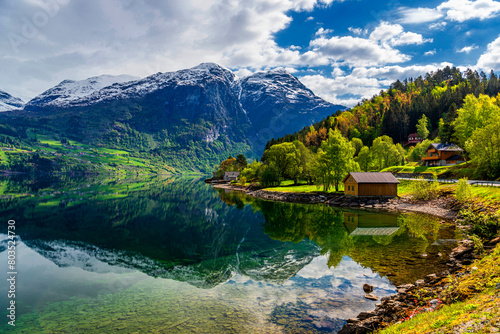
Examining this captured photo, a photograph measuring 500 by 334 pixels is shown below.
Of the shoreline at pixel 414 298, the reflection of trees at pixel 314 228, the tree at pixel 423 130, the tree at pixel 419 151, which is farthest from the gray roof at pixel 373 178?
the tree at pixel 423 130

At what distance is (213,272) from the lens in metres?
25.2

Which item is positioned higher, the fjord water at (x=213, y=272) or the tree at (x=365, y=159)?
the tree at (x=365, y=159)

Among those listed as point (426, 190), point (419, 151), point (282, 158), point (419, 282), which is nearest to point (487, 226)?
point (419, 282)

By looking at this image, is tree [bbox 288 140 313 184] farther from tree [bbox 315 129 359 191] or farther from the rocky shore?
tree [bbox 315 129 359 191]

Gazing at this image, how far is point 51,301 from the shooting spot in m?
19.5

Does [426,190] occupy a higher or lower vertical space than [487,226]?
higher

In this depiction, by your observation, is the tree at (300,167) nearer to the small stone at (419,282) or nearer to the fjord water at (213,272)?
the fjord water at (213,272)

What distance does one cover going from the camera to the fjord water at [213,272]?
16.5 m

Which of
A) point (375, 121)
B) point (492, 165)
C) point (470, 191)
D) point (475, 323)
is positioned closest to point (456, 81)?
point (375, 121)

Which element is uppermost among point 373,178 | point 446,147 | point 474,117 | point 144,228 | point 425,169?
point 474,117

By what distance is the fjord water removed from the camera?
16.5 metres

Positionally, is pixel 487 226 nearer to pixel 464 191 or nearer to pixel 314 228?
pixel 464 191

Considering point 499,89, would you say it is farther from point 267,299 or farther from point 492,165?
point 267,299

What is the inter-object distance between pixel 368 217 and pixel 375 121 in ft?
371
